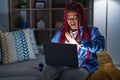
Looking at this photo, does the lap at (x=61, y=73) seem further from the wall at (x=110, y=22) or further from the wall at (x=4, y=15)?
the wall at (x=4, y=15)

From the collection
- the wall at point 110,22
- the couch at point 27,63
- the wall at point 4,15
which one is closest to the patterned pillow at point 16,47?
the couch at point 27,63

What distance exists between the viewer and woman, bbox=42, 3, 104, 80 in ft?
7.42

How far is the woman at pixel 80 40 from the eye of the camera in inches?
89.0

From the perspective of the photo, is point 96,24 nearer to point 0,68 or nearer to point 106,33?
point 106,33

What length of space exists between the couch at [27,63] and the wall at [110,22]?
46.2 inches

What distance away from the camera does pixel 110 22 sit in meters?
4.15

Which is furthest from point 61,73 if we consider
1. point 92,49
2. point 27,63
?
point 27,63

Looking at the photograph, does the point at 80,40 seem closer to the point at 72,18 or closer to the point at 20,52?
the point at 72,18

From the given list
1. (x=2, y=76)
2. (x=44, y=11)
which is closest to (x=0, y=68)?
(x=2, y=76)

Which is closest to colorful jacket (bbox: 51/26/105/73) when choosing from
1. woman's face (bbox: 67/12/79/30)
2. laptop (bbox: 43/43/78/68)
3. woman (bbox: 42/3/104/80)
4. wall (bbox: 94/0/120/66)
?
woman (bbox: 42/3/104/80)

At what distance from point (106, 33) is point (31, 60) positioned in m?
1.43

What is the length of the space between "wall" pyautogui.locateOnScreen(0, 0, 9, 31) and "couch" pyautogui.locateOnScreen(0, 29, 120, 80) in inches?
39.3

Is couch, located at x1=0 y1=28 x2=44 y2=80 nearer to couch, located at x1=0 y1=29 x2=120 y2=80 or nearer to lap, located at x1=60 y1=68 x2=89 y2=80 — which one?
couch, located at x1=0 y1=29 x2=120 y2=80

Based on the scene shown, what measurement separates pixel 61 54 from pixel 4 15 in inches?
87.2
